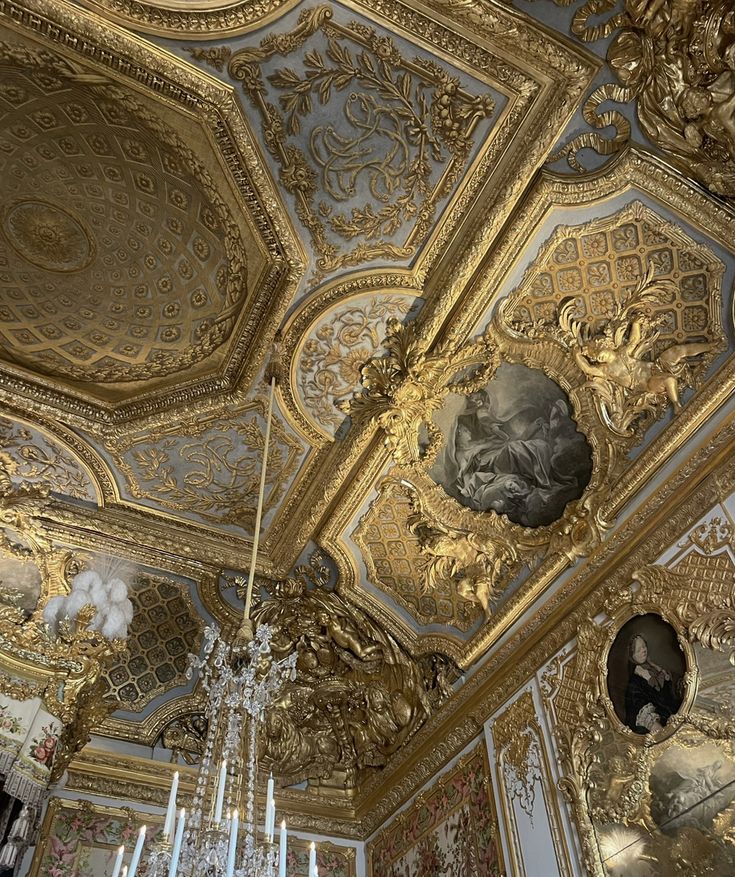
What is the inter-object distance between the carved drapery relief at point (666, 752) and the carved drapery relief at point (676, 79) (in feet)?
10.0

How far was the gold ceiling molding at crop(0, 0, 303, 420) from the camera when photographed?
5.34 metres

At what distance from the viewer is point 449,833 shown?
288 inches

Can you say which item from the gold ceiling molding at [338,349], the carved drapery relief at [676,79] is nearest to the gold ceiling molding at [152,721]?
the gold ceiling molding at [338,349]

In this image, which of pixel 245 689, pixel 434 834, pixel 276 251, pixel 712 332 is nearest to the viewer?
pixel 245 689

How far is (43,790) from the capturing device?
6.84 meters

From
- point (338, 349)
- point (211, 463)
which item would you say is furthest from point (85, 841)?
point (338, 349)

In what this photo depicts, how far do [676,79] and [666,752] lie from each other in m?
4.94

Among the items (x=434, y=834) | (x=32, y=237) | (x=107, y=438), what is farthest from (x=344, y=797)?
(x=32, y=237)

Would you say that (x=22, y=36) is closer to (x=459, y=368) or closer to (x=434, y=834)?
(x=459, y=368)

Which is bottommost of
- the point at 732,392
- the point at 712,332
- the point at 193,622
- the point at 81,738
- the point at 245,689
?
the point at 245,689

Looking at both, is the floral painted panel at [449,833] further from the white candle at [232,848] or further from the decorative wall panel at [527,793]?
the white candle at [232,848]

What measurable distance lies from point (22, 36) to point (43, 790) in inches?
267

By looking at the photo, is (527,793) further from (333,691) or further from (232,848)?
(333,691)

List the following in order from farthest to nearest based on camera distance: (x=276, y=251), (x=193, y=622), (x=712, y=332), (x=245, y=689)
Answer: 1. (x=193, y=622)
2. (x=276, y=251)
3. (x=712, y=332)
4. (x=245, y=689)
